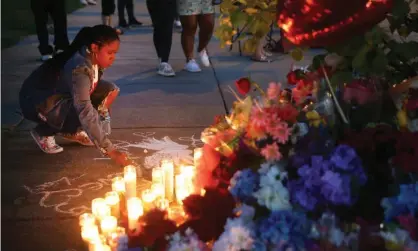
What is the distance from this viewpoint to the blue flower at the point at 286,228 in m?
1.59

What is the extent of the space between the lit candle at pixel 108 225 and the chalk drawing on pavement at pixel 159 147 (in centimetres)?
108

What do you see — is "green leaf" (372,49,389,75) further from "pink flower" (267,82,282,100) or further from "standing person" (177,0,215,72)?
"standing person" (177,0,215,72)

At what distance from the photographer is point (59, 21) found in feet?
22.8

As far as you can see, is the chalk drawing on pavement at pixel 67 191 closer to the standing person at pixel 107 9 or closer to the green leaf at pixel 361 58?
the green leaf at pixel 361 58

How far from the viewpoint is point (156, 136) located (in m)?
4.22

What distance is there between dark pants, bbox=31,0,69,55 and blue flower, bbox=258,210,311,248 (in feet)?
18.3

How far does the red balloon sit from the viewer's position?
1.74m

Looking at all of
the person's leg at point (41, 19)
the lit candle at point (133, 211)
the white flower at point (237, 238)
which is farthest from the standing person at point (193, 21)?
the white flower at point (237, 238)

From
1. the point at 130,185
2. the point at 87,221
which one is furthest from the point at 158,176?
the point at 87,221

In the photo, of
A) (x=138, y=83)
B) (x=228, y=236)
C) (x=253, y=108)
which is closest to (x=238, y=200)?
(x=228, y=236)

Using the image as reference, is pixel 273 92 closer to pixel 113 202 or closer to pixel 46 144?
pixel 113 202

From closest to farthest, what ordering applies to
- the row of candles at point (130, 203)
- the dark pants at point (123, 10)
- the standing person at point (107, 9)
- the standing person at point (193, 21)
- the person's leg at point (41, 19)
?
the row of candles at point (130, 203)
the standing person at point (193, 21)
the person's leg at point (41, 19)
the standing person at point (107, 9)
the dark pants at point (123, 10)

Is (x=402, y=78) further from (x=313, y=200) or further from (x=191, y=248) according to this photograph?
(x=191, y=248)

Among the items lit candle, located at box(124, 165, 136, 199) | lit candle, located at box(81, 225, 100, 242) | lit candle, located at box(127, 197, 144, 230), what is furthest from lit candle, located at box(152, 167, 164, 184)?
lit candle, located at box(81, 225, 100, 242)
